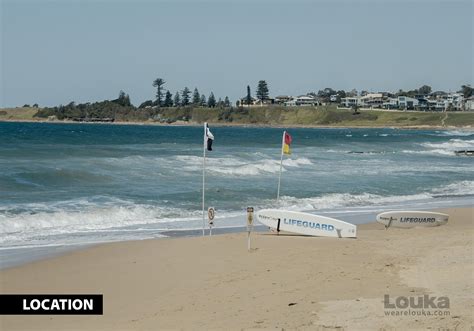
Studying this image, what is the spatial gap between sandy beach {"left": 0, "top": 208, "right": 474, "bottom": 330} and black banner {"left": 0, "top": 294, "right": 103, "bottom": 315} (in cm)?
22

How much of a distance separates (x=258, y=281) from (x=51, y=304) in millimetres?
3047

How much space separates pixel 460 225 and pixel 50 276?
445 inches

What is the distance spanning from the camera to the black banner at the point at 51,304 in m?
10.2

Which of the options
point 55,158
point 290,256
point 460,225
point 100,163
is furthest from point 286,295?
point 55,158

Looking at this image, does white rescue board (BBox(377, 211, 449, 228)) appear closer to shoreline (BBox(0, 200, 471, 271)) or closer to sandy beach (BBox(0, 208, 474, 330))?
shoreline (BBox(0, 200, 471, 271))

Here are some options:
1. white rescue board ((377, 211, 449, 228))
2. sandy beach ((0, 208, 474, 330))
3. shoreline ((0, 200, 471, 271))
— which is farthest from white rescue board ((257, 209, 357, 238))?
white rescue board ((377, 211, 449, 228))

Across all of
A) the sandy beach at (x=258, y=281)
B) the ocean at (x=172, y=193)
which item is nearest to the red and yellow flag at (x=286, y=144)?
the ocean at (x=172, y=193)

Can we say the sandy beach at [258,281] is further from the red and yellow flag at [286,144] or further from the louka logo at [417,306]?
the red and yellow flag at [286,144]

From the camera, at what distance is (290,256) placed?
44.5ft

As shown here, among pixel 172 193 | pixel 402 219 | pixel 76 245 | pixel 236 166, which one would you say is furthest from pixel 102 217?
pixel 236 166

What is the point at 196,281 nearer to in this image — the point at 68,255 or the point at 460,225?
the point at 68,255

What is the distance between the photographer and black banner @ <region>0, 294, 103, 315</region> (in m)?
10.2

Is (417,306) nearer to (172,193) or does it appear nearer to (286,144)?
(286,144)

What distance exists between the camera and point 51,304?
1059cm
